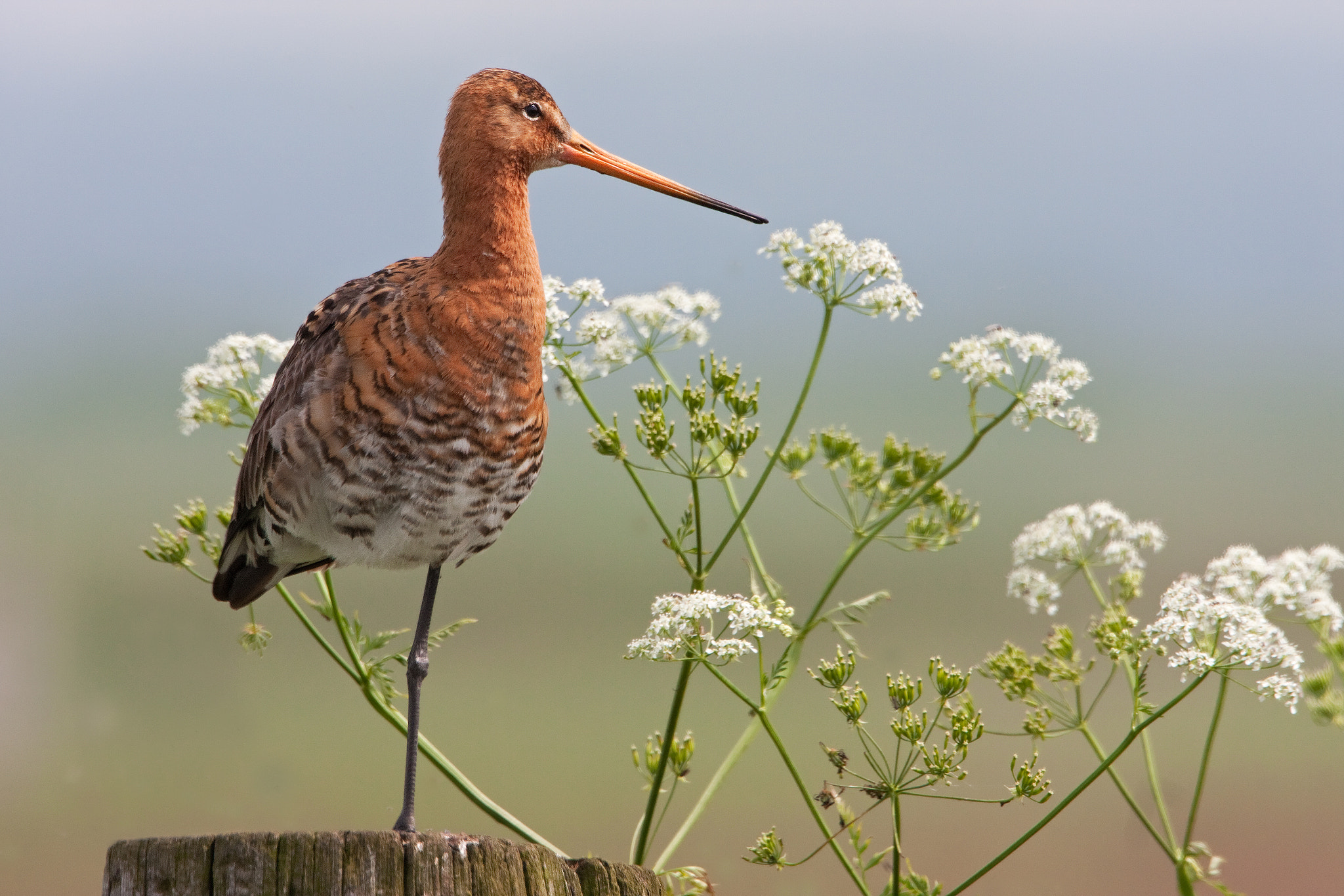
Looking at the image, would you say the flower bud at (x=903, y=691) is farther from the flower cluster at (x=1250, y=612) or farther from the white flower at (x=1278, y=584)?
the white flower at (x=1278, y=584)

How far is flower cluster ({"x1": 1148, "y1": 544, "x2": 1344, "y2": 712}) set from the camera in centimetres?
334

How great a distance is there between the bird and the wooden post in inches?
46.1

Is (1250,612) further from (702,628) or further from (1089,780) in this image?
(702,628)

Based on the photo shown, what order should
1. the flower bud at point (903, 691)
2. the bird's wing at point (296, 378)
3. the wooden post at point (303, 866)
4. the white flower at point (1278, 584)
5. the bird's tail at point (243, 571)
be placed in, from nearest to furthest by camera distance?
the wooden post at point (303, 866)
the flower bud at point (903, 691)
the white flower at point (1278, 584)
the bird's wing at point (296, 378)
the bird's tail at point (243, 571)

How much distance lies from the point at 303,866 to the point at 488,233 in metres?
2.13

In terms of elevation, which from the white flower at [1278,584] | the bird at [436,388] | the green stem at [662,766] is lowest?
the green stem at [662,766]

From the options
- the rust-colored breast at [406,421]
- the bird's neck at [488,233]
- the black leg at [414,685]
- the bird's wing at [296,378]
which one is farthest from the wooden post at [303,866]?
the bird's neck at [488,233]

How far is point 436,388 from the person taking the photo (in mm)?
3773

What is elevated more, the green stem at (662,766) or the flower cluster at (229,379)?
the flower cluster at (229,379)

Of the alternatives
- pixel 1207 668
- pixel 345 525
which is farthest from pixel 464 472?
pixel 1207 668

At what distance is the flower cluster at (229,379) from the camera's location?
4359 mm

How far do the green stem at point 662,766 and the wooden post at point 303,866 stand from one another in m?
1.05

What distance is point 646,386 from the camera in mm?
4035

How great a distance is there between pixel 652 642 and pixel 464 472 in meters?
0.90
